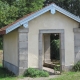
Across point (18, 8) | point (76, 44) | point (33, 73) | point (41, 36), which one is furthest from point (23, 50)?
point (18, 8)

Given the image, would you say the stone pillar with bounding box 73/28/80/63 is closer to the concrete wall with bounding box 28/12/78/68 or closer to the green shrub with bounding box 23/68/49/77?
the concrete wall with bounding box 28/12/78/68

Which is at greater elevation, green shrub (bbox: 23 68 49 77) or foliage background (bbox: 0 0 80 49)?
foliage background (bbox: 0 0 80 49)

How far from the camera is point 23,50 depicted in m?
12.7

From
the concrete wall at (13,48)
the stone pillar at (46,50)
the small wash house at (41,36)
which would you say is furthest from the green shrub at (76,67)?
the stone pillar at (46,50)

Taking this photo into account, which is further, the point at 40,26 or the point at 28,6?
the point at 28,6

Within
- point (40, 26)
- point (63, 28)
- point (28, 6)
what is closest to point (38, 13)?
point (40, 26)

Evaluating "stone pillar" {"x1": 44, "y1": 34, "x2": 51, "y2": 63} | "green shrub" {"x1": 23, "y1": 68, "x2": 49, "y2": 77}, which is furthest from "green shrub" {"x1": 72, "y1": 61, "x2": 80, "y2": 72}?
"stone pillar" {"x1": 44, "y1": 34, "x2": 51, "y2": 63}

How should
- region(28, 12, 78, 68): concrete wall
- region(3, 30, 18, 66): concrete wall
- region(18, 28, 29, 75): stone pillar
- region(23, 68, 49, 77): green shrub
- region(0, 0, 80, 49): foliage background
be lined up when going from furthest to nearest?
region(0, 0, 80, 49): foliage background → region(3, 30, 18, 66): concrete wall → region(28, 12, 78, 68): concrete wall → region(18, 28, 29, 75): stone pillar → region(23, 68, 49, 77): green shrub

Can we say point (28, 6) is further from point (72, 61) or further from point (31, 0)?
point (72, 61)

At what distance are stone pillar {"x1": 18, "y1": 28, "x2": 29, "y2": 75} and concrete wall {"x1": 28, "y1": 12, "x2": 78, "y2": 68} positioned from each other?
0.68ft

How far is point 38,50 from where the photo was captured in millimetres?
12938

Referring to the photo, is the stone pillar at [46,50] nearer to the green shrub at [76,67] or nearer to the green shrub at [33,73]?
the green shrub at [76,67]

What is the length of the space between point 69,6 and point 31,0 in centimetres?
799

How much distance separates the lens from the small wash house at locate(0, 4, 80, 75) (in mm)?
12641
